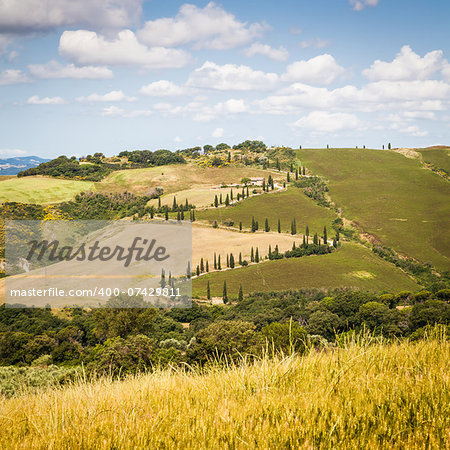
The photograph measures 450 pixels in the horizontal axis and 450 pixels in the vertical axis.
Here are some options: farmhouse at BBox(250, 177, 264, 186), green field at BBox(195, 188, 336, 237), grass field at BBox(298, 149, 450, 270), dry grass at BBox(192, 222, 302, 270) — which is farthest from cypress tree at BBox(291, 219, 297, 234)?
farmhouse at BBox(250, 177, 264, 186)

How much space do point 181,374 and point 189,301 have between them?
278ft

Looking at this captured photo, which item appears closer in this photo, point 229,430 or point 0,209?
point 229,430

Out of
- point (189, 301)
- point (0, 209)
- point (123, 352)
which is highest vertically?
point (0, 209)

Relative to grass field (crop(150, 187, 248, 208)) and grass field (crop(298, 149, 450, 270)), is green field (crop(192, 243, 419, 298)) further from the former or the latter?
grass field (crop(150, 187, 248, 208))

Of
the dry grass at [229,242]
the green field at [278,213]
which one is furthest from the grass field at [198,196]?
the dry grass at [229,242]

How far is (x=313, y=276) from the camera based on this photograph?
103 meters

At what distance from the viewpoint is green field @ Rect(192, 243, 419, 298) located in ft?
325

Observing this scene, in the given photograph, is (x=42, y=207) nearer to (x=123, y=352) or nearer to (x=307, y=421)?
(x=123, y=352)

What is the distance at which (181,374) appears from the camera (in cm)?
563

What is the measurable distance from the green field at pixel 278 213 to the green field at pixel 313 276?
2706 centimetres

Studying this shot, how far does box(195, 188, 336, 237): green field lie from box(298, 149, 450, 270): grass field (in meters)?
14.7

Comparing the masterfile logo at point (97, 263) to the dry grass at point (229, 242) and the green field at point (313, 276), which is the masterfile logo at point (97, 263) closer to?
the dry grass at point (229, 242)

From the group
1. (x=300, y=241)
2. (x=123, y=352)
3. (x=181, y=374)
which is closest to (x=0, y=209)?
(x=300, y=241)

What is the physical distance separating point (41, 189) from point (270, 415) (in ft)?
616
